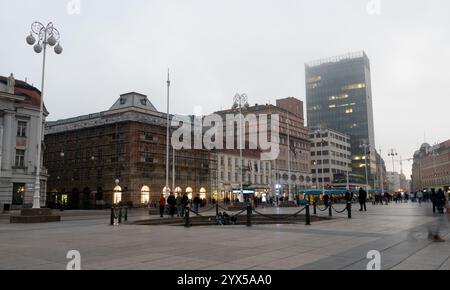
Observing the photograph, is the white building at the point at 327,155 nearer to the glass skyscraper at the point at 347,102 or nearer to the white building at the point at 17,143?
the glass skyscraper at the point at 347,102

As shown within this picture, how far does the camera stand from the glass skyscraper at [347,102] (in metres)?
150

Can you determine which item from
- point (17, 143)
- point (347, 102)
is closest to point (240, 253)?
point (17, 143)

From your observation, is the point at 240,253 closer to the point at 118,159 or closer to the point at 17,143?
the point at 17,143

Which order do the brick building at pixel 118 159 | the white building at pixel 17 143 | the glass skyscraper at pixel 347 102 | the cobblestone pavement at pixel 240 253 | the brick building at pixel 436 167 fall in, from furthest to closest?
the brick building at pixel 436 167, the glass skyscraper at pixel 347 102, the brick building at pixel 118 159, the white building at pixel 17 143, the cobblestone pavement at pixel 240 253

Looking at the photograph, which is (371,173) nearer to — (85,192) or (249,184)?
(249,184)

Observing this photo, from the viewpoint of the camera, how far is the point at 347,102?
502ft

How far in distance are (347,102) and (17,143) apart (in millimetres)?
129216

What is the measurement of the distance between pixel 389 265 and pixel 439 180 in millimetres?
176256

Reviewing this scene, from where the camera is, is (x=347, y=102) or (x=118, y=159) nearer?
(x=118, y=159)

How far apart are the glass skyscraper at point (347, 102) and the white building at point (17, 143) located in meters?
116

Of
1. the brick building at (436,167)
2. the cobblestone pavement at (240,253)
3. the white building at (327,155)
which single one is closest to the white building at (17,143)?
the cobblestone pavement at (240,253)

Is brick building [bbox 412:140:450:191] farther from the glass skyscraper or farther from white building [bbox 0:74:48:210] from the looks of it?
white building [bbox 0:74:48:210]

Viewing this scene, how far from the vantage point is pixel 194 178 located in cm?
7062
